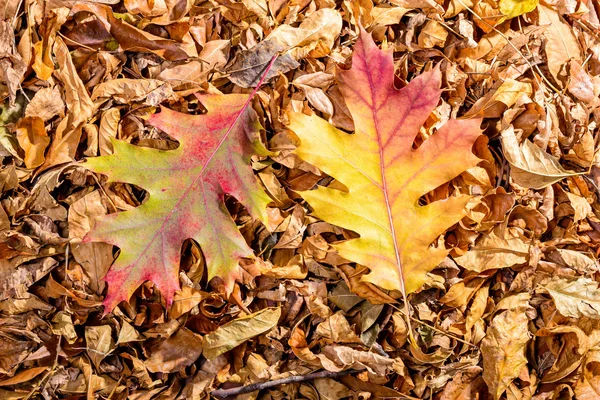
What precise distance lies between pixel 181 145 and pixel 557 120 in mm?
696

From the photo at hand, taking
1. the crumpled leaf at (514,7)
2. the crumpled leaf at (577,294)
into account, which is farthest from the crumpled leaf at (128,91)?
the crumpled leaf at (577,294)

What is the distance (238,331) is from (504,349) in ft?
1.56

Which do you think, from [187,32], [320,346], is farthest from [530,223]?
[187,32]

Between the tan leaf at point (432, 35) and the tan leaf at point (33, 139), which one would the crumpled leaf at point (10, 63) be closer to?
the tan leaf at point (33, 139)

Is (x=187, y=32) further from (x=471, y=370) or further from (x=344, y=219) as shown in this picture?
(x=471, y=370)

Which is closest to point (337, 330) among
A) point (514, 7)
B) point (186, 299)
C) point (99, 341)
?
point (186, 299)

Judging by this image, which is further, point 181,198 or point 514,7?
point 514,7

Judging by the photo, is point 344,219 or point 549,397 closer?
point 344,219

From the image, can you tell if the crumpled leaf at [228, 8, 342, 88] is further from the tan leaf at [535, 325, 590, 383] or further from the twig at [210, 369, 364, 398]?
the tan leaf at [535, 325, 590, 383]

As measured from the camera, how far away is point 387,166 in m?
0.94

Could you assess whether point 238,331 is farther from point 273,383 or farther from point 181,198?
point 181,198

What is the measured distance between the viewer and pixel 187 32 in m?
1.02

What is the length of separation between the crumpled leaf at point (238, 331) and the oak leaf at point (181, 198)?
0.08 meters

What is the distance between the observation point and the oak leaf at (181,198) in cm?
93
